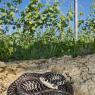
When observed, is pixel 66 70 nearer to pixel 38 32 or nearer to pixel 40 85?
pixel 40 85

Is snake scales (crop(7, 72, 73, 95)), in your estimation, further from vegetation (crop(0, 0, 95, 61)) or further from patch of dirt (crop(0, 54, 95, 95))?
vegetation (crop(0, 0, 95, 61))

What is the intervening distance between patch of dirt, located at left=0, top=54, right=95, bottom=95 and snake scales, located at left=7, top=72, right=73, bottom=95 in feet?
0.61

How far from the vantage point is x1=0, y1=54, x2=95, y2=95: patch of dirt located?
583 centimetres

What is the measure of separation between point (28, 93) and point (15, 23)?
549cm

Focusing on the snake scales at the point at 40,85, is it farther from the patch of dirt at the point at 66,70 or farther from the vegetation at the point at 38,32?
the vegetation at the point at 38,32

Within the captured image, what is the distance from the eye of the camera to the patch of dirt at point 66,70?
583cm

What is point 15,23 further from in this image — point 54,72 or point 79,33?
point 54,72

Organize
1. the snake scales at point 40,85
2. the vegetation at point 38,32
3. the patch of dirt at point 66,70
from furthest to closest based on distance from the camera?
the vegetation at point 38,32 < the patch of dirt at point 66,70 < the snake scales at point 40,85

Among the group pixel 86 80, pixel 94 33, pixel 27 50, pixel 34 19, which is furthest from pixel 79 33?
pixel 86 80

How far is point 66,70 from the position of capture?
6301mm

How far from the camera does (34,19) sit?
10.8 metres

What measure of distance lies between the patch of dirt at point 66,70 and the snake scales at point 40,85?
0.19 metres

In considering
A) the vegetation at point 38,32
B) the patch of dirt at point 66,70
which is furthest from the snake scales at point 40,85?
the vegetation at point 38,32

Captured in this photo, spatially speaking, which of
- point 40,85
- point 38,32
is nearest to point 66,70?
point 40,85
